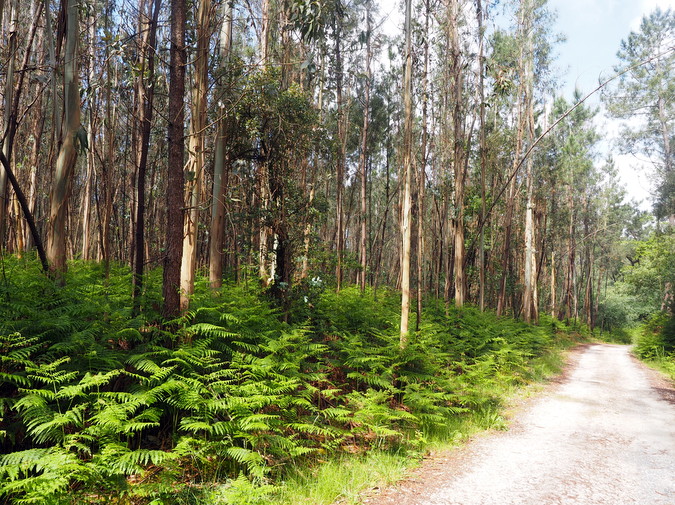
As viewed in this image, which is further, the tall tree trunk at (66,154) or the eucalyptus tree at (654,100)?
the eucalyptus tree at (654,100)

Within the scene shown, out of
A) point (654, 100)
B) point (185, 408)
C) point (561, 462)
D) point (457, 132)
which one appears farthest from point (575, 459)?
point (654, 100)

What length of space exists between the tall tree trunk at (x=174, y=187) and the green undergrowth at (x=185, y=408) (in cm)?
41

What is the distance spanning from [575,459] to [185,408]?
15.7 ft

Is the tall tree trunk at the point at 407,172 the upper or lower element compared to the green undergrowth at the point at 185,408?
upper

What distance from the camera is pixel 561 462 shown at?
5.25m

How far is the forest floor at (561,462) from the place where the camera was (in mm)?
4270

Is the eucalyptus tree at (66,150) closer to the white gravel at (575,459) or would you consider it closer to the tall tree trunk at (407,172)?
the tall tree trunk at (407,172)

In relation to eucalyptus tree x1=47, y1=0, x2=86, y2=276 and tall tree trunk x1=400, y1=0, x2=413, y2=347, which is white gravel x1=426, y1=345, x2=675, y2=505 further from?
eucalyptus tree x1=47, y1=0, x2=86, y2=276

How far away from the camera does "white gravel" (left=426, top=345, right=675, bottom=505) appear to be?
4.28 m

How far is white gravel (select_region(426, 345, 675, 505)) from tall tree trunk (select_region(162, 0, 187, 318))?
13.3ft

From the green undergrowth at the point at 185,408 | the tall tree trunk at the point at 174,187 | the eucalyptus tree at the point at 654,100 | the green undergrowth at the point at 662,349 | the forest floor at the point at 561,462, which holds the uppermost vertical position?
the eucalyptus tree at the point at 654,100

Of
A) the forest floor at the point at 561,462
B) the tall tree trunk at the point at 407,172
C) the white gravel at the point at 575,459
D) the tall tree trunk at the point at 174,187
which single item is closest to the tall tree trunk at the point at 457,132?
the tall tree trunk at the point at 407,172

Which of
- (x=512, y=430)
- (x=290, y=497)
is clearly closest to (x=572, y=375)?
(x=512, y=430)

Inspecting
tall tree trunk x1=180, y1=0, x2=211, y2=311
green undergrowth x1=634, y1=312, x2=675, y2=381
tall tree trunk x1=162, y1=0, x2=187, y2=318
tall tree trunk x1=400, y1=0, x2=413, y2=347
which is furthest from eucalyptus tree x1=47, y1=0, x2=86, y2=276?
green undergrowth x1=634, y1=312, x2=675, y2=381
